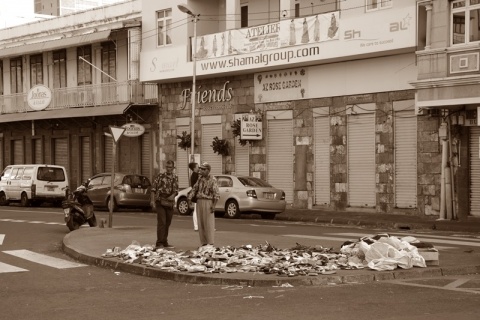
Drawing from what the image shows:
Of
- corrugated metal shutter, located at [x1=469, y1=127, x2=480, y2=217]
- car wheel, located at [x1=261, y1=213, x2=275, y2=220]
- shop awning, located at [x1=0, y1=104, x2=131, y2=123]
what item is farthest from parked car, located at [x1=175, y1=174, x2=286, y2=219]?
shop awning, located at [x1=0, y1=104, x2=131, y2=123]

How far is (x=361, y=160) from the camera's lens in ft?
98.3

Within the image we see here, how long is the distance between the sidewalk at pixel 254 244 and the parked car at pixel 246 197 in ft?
4.79

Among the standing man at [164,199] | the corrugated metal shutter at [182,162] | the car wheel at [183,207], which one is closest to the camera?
A: the standing man at [164,199]

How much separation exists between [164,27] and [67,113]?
7610 millimetres

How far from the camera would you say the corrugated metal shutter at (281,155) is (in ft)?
108

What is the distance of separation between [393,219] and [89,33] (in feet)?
65.7

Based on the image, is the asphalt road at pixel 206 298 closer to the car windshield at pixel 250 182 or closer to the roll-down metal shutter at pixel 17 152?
the car windshield at pixel 250 182

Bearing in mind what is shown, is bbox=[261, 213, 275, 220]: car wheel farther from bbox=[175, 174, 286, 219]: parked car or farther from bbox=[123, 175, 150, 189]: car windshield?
bbox=[123, 175, 150, 189]: car windshield

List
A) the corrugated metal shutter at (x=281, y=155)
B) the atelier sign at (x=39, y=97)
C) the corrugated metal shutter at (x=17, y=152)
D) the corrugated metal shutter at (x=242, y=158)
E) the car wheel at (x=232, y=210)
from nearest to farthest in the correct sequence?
the car wheel at (x=232, y=210) < the corrugated metal shutter at (x=281, y=155) < the corrugated metal shutter at (x=242, y=158) < the atelier sign at (x=39, y=97) < the corrugated metal shutter at (x=17, y=152)

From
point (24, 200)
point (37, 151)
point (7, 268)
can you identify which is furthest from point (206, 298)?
point (37, 151)

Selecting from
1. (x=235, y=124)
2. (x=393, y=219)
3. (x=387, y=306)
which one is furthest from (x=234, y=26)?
(x=387, y=306)

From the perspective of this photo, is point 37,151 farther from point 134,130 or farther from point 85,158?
point 134,130

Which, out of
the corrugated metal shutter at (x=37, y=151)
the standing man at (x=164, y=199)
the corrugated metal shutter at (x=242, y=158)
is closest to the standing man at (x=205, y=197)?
the standing man at (x=164, y=199)

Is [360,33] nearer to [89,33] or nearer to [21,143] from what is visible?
[89,33]
